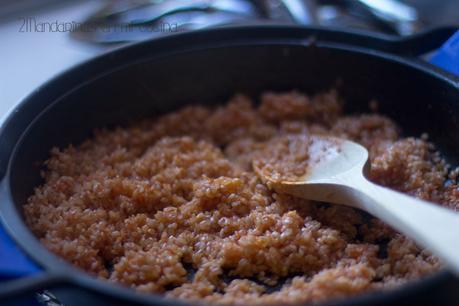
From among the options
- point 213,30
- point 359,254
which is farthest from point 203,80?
point 359,254

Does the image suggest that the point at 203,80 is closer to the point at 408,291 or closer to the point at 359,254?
the point at 359,254

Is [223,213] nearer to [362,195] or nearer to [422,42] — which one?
[362,195]

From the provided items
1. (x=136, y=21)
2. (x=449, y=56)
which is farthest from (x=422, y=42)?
(x=136, y=21)

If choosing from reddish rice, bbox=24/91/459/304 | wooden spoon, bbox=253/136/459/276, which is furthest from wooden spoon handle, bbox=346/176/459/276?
reddish rice, bbox=24/91/459/304

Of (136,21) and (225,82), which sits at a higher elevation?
(136,21)

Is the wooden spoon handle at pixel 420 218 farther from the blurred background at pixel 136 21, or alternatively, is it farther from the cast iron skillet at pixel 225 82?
the blurred background at pixel 136 21

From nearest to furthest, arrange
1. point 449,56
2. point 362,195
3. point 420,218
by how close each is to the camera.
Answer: point 420,218 < point 362,195 < point 449,56
